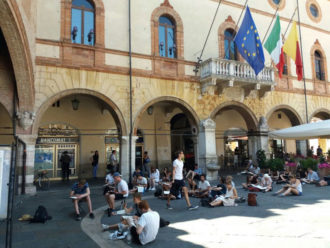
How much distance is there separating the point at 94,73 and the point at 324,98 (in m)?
15.9

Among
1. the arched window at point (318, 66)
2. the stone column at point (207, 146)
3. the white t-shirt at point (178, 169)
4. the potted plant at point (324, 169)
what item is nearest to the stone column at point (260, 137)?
the stone column at point (207, 146)

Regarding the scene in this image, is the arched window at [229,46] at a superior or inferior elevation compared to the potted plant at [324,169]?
superior

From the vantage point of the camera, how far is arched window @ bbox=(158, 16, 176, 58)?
1428cm

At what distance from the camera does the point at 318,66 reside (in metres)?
19.9

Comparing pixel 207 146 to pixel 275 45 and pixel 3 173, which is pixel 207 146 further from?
pixel 3 173

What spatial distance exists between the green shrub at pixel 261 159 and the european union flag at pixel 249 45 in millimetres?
5081

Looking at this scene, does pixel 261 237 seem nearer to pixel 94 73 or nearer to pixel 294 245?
pixel 294 245

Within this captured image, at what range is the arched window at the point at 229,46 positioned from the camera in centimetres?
1603

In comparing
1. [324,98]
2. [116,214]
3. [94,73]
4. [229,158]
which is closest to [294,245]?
[116,214]

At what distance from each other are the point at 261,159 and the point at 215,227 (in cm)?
1074

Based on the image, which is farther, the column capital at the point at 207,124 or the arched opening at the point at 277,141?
the arched opening at the point at 277,141

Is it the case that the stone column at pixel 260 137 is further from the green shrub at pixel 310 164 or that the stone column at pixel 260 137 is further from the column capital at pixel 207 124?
the column capital at pixel 207 124

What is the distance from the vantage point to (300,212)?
6.94m

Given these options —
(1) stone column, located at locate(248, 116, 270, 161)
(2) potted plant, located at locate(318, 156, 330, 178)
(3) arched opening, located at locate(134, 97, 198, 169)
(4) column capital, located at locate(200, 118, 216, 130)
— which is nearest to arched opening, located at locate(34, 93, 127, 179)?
(3) arched opening, located at locate(134, 97, 198, 169)
